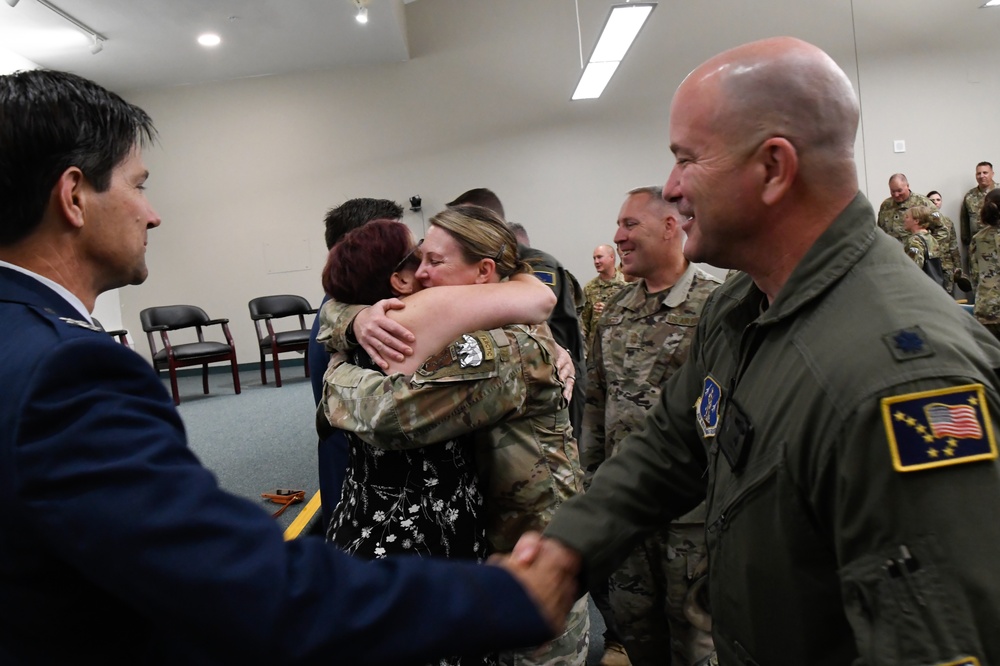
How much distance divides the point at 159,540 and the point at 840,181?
1031mm

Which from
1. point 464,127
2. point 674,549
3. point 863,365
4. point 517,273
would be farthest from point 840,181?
point 464,127

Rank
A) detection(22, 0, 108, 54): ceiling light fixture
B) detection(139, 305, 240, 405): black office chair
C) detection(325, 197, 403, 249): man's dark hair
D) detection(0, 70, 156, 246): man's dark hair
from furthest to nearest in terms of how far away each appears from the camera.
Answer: detection(139, 305, 240, 405): black office chair, detection(22, 0, 108, 54): ceiling light fixture, detection(325, 197, 403, 249): man's dark hair, detection(0, 70, 156, 246): man's dark hair

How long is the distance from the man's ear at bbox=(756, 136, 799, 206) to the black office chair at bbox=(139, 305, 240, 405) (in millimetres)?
6600

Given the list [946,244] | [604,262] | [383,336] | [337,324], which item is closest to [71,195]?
[383,336]

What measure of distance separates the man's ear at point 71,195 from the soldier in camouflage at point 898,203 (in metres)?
9.78

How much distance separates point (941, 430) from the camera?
722mm

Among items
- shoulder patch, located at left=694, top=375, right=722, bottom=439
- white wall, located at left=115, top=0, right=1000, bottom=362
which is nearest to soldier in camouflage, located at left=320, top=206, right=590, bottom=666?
shoulder patch, located at left=694, top=375, right=722, bottom=439

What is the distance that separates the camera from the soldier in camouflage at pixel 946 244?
29.4 feet

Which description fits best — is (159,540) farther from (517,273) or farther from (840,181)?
(517,273)

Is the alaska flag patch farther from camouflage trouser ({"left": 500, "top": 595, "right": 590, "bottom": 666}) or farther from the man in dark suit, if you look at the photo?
camouflage trouser ({"left": 500, "top": 595, "right": 590, "bottom": 666})

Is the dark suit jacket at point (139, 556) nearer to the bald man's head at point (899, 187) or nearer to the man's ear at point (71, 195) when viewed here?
the man's ear at point (71, 195)

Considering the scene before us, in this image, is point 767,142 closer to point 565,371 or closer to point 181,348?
point 565,371

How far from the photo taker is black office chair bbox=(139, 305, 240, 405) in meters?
6.83

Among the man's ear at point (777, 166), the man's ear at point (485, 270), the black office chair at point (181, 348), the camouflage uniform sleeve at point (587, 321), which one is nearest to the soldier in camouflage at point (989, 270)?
the camouflage uniform sleeve at point (587, 321)
